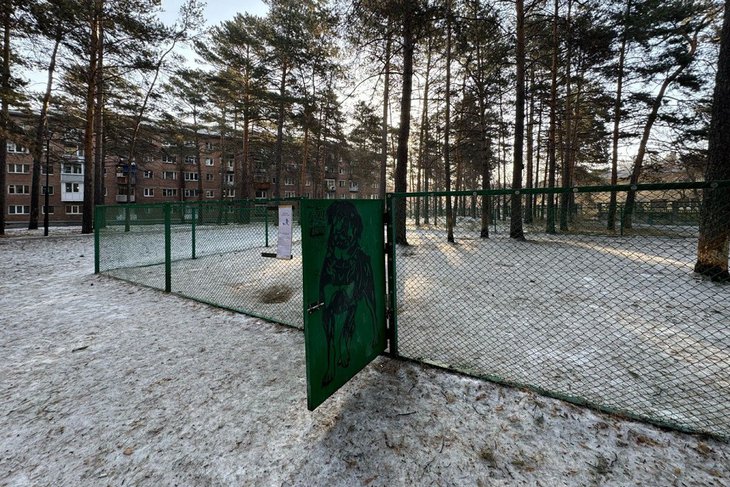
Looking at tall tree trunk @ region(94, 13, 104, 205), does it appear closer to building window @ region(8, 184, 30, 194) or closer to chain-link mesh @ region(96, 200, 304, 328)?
chain-link mesh @ region(96, 200, 304, 328)

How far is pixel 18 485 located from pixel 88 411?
70 cm

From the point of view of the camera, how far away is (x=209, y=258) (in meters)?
10.0

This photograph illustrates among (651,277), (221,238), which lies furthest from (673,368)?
(221,238)

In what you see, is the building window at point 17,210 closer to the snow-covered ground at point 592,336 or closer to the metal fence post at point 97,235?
the metal fence post at point 97,235

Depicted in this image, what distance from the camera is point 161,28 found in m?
15.2

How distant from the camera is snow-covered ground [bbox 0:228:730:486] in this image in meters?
1.84

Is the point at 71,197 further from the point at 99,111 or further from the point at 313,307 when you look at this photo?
the point at 313,307

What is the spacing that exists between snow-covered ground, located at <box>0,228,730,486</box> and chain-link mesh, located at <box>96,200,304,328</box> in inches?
63.9

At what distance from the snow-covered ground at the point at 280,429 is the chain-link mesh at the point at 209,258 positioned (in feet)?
5.33

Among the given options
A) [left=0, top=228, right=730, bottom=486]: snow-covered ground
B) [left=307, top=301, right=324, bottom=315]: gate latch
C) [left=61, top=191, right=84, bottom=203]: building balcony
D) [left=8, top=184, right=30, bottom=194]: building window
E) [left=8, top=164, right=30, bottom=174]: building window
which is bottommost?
[left=0, top=228, right=730, bottom=486]: snow-covered ground

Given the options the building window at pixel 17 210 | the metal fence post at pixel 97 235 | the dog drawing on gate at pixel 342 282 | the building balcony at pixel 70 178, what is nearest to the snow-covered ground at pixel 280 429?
the dog drawing on gate at pixel 342 282

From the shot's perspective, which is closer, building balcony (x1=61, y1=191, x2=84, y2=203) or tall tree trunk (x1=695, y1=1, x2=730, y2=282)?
tall tree trunk (x1=695, y1=1, x2=730, y2=282)

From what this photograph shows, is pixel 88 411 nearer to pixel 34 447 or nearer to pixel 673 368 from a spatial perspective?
pixel 34 447

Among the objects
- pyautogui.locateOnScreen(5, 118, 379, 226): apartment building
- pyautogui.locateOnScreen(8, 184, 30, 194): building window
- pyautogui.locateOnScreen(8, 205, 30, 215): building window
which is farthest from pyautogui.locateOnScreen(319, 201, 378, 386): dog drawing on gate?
pyautogui.locateOnScreen(8, 184, 30, 194): building window
